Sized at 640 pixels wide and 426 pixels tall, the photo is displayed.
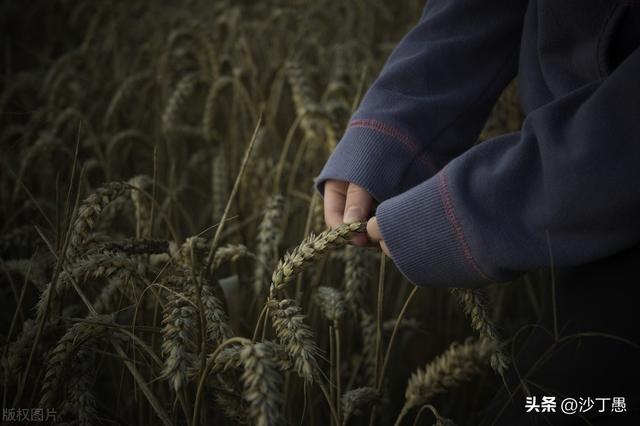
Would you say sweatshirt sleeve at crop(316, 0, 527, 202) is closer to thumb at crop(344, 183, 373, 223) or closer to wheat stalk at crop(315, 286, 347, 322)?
thumb at crop(344, 183, 373, 223)

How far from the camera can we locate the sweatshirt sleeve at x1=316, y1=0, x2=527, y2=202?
79 centimetres

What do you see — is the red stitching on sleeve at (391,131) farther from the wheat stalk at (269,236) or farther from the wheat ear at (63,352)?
the wheat ear at (63,352)

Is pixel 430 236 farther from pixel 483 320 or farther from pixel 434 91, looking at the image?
pixel 434 91

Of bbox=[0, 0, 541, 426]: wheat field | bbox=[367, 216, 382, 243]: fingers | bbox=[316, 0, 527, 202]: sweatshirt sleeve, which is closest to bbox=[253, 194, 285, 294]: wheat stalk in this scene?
bbox=[0, 0, 541, 426]: wheat field

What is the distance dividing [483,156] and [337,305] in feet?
0.89

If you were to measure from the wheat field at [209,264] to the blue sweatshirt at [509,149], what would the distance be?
86mm

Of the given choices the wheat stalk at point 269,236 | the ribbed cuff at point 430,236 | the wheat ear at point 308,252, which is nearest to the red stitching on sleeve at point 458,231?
the ribbed cuff at point 430,236

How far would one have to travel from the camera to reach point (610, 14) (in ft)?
2.05

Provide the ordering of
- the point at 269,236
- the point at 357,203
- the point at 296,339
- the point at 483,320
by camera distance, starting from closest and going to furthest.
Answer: the point at 296,339, the point at 483,320, the point at 357,203, the point at 269,236

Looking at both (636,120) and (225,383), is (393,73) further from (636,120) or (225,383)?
(225,383)

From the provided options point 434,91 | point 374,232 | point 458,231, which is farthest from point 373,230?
point 434,91

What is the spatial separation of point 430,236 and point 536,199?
12 cm

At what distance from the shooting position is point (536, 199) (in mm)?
597

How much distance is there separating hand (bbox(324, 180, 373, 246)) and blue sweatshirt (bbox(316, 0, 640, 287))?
19 mm
